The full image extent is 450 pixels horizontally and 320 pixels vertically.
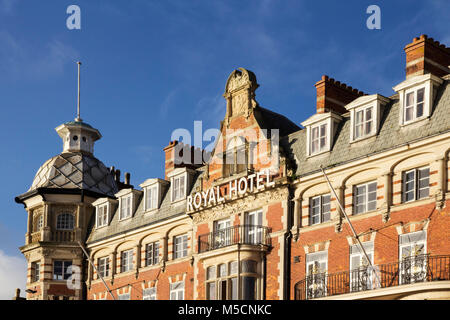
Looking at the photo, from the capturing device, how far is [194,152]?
55.3 metres

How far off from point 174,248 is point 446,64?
18003 millimetres

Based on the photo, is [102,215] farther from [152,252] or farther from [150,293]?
[150,293]

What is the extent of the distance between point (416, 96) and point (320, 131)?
577cm

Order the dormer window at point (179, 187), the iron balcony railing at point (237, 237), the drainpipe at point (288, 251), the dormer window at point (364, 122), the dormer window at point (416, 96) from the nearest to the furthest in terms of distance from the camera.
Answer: the dormer window at point (416, 96), the dormer window at point (364, 122), the drainpipe at point (288, 251), the iron balcony railing at point (237, 237), the dormer window at point (179, 187)

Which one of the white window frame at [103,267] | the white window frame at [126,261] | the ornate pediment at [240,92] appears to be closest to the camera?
the ornate pediment at [240,92]

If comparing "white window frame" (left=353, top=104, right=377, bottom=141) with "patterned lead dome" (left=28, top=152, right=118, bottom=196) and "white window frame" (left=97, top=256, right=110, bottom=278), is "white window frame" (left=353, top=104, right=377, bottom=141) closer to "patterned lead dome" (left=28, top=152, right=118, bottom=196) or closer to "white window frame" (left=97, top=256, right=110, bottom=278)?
"white window frame" (left=97, top=256, right=110, bottom=278)

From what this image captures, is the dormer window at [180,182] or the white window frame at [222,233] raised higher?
the dormer window at [180,182]

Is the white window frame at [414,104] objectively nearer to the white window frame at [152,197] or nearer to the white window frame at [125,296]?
the white window frame at [152,197]

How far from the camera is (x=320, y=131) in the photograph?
137 ft

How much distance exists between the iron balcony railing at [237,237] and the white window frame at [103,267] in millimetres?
10760

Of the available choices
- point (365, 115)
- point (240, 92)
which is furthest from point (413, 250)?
point (240, 92)

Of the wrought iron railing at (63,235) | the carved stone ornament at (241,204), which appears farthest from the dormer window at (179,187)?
the wrought iron railing at (63,235)

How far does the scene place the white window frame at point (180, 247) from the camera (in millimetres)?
48312
